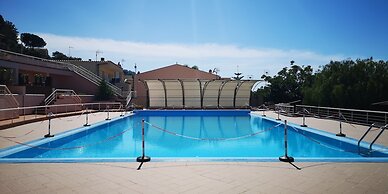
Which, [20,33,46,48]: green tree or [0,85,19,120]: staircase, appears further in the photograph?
[20,33,46,48]: green tree

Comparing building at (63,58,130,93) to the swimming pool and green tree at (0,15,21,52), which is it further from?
the swimming pool

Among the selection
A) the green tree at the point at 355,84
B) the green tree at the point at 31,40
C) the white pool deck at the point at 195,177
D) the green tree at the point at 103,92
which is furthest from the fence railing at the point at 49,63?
the green tree at the point at 31,40

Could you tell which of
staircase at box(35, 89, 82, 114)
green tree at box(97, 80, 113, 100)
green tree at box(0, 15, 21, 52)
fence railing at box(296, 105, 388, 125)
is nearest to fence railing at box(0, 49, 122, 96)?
green tree at box(97, 80, 113, 100)

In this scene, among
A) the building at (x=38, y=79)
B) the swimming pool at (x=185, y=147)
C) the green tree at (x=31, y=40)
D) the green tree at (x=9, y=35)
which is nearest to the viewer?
the swimming pool at (x=185, y=147)

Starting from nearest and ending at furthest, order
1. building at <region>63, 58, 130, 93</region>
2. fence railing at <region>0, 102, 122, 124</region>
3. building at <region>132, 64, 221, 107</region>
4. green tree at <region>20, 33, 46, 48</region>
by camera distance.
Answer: fence railing at <region>0, 102, 122, 124</region> < building at <region>132, 64, 221, 107</region> < building at <region>63, 58, 130, 93</region> < green tree at <region>20, 33, 46, 48</region>

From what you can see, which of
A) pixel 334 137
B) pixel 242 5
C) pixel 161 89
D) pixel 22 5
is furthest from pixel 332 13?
pixel 161 89

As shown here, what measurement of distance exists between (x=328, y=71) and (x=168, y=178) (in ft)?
57.6

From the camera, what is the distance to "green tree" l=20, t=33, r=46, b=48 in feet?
155

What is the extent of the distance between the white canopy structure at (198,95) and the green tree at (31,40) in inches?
1412

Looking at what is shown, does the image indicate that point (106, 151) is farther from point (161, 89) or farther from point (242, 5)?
point (161, 89)

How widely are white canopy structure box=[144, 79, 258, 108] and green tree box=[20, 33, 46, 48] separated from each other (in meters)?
35.9

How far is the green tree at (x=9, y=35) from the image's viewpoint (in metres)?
32.6

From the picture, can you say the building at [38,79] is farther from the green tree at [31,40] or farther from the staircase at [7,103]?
the green tree at [31,40]

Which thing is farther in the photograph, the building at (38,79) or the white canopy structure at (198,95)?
the white canopy structure at (198,95)
